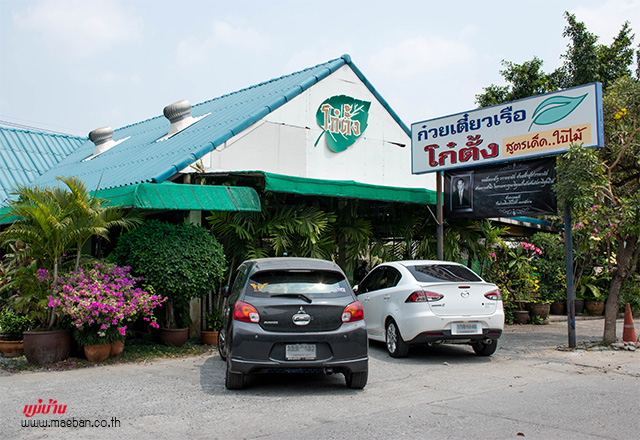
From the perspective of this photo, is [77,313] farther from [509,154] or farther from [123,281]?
[509,154]

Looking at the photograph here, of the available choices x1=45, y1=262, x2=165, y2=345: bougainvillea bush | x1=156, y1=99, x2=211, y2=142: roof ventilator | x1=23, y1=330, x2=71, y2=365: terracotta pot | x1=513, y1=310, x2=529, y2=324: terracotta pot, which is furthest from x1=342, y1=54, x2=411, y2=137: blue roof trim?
x1=23, y1=330, x2=71, y2=365: terracotta pot

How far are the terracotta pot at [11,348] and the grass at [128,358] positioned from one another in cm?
14

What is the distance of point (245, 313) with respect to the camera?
704 centimetres

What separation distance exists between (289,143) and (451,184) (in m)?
3.92

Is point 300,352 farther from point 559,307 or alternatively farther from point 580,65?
point 580,65

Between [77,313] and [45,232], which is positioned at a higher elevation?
[45,232]

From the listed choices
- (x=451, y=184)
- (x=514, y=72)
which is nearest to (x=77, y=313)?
(x=451, y=184)

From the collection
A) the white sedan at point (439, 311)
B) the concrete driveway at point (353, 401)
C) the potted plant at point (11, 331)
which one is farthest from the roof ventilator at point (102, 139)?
the white sedan at point (439, 311)

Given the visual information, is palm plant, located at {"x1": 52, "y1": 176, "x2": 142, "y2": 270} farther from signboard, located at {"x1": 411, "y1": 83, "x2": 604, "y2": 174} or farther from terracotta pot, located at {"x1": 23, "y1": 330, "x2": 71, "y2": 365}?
signboard, located at {"x1": 411, "y1": 83, "x2": 604, "y2": 174}

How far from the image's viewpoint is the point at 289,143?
45.4 feet

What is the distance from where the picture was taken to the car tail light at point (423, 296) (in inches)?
363

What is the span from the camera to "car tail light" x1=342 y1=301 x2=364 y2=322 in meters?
7.18

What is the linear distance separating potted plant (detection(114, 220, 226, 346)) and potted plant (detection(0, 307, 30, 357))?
1882mm

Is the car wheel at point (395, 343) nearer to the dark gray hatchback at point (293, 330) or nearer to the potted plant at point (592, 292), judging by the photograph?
the dark gray hatchback at point (293, 330)
